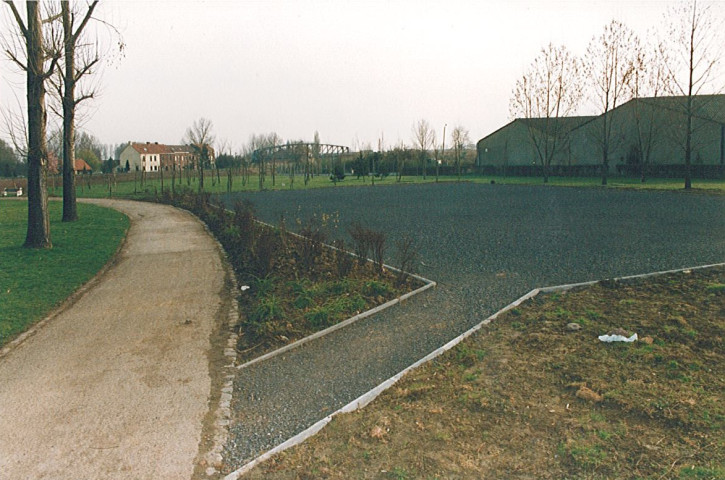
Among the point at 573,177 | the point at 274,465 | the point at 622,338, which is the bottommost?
the point at 274,465

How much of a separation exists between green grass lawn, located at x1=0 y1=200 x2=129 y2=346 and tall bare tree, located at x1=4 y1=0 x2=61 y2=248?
2.00 ft

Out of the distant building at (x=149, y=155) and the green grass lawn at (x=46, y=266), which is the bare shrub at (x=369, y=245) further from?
→ the distant building at (x=149, y=155)

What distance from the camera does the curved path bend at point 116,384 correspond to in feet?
12.2

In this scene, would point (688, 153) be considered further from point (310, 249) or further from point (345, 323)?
point (345, 323)

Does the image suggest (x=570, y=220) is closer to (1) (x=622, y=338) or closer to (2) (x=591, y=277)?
(2) (x=591, y=277)

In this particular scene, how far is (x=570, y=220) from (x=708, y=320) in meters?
10.2

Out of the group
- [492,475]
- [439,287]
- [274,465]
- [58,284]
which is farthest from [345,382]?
[58,284]

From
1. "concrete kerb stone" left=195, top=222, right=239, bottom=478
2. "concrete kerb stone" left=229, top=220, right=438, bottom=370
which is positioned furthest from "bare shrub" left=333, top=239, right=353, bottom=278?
"concrete kerb stone" left=195, top=222, right=239, bottom=478

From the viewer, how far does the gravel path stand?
15.1ft

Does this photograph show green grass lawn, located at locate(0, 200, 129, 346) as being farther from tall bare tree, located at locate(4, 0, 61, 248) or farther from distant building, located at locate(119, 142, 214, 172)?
distant building, located at locate(119, 142, 214, 172)

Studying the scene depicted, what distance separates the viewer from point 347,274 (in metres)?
8.20

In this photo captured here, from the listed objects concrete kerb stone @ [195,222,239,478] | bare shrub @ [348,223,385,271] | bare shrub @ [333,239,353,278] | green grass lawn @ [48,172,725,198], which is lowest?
concrete kerb stone @ [195,222,239,478]

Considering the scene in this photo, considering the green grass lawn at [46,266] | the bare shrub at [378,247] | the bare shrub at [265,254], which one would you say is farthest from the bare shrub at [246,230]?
the bare shrub at [378,247]

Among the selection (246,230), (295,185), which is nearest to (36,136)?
(246,230)
